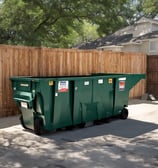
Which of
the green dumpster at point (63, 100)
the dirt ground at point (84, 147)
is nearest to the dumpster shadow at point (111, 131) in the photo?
the dirt ground at point (84, 147)

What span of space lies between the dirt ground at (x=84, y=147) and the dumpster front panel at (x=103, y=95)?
1.19ft

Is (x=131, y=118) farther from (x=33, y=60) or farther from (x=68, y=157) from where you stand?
(x=68, y=157)

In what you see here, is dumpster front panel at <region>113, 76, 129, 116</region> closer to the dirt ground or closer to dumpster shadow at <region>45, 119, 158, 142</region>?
dumpster shadow at <region>45, 119, 158, 142</region>

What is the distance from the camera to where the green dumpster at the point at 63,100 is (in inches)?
253

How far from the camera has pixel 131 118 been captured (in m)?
A: 8.57

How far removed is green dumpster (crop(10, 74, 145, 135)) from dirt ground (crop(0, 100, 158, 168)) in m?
0.27

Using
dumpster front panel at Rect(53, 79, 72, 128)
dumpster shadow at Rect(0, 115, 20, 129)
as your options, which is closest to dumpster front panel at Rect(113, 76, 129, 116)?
dumpster front panel at Rect(53, 79, 72, 128)

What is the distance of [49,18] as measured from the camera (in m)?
24.9

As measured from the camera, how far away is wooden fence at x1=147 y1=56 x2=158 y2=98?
13164 millimetres

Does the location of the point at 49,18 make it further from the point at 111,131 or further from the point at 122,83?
the point at 111,131

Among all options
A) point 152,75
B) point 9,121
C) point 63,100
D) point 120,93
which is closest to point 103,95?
point 120,93

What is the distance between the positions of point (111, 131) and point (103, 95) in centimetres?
114

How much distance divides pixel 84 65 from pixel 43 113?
424cm

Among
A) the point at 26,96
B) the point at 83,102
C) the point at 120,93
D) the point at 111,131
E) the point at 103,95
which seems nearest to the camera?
the point at 26,96
